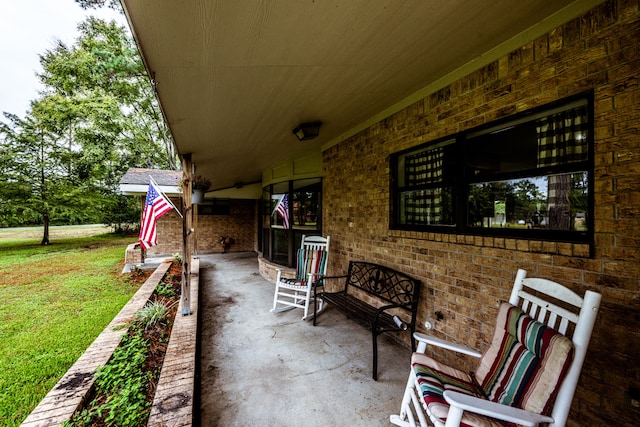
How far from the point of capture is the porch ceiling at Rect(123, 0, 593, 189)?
4.50ft

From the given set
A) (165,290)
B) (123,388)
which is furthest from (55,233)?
(123,388)

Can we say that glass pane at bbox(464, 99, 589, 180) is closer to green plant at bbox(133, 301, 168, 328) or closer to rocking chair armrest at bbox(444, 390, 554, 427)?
rocking chair armrest at bbox(444, 390, 554, 427)

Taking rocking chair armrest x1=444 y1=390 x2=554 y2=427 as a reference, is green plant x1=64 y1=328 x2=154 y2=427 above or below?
below

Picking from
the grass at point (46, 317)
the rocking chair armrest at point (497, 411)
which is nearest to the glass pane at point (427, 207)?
the rocking chair armrest at point (497, 411)

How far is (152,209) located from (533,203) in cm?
430

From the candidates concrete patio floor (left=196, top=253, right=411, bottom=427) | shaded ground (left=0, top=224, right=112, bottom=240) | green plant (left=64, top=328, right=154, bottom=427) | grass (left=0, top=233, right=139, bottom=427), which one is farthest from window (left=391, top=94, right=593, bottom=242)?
shaded ground (left=0, top=224, right=112, bottom=240)

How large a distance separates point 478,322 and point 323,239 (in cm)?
264

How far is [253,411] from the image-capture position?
1957 millimetres

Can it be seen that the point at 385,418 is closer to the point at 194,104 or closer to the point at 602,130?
the point at 602,130

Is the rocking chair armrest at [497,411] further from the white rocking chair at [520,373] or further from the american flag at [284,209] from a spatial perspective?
the american flag at [284,209]

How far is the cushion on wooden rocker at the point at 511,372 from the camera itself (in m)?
1.22

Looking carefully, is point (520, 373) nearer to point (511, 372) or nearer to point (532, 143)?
point (511, 372)

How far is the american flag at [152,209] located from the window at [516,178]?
3.38 meters

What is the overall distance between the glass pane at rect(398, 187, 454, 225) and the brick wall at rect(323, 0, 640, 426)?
0.63 feet
